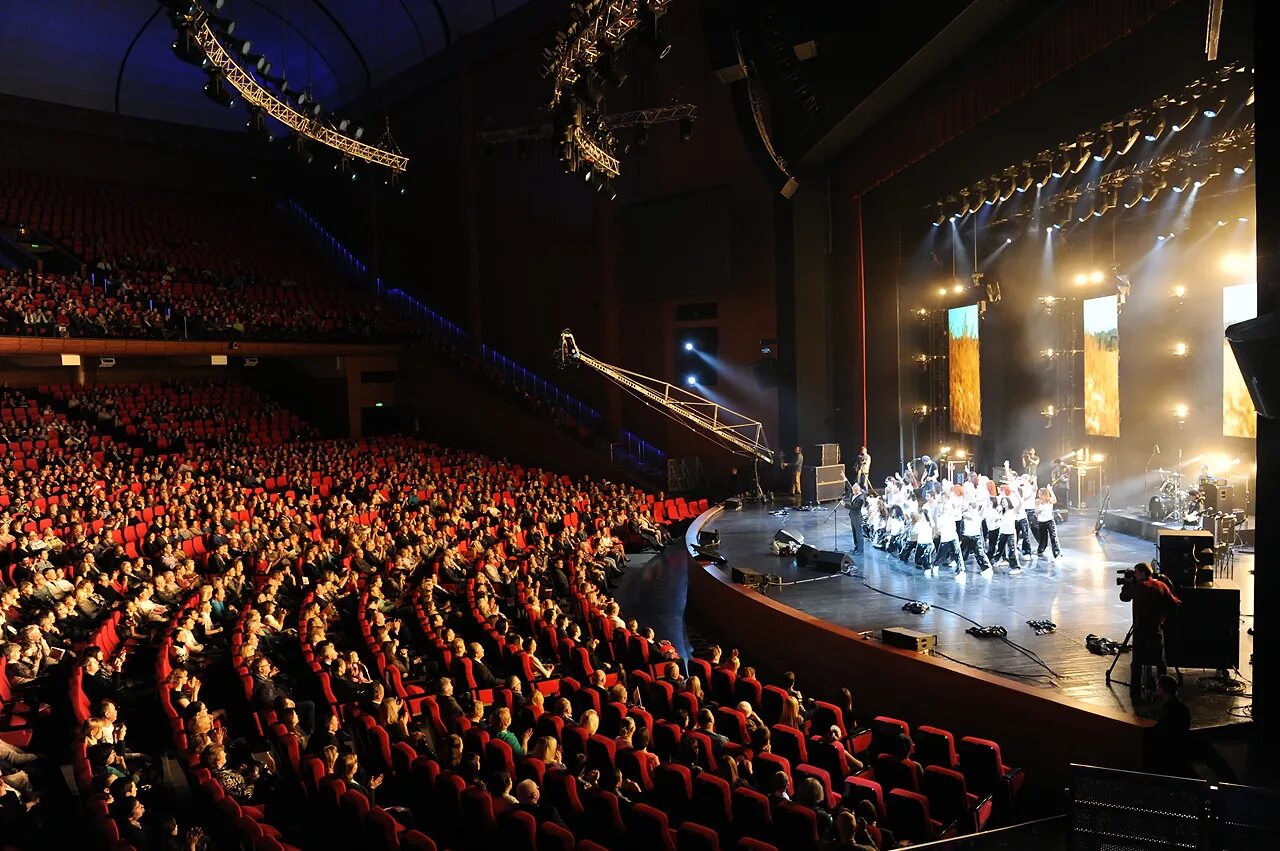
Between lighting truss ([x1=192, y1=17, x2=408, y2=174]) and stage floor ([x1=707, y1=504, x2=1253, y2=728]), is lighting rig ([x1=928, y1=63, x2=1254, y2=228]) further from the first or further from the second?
lighting truss ([x1=192, y1=17, x2=408, y2=174])

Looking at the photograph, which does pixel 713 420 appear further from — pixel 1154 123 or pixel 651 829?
pixel 651 829

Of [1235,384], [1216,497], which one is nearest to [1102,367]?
[1235,384]

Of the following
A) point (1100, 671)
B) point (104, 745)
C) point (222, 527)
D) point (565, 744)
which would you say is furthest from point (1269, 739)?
point (222, 527)

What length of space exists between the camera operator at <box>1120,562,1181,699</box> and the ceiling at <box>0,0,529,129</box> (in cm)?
2027

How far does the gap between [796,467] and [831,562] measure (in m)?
6.41

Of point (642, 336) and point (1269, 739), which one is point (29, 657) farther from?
point (642, 336)

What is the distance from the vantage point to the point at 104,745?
5.61 metres

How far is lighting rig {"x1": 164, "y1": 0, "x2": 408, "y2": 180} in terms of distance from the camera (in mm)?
12586

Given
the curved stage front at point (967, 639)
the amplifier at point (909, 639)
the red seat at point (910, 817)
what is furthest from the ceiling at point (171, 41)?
the red seat at point (910, 817)

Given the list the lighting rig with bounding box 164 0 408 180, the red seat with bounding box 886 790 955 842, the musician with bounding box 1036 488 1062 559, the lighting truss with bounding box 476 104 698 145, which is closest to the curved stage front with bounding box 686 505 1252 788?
the musician with bounding box 1036 488 1062 559

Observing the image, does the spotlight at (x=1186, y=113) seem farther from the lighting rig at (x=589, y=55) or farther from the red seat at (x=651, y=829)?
the red seat at (x=651, y=829)

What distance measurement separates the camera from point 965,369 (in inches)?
684

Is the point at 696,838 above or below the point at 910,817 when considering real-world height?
above

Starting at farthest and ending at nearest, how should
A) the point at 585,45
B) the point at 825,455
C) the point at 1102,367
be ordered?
1. the point at 825,455
2. the point at 1102,367
3. the point at 585,45
